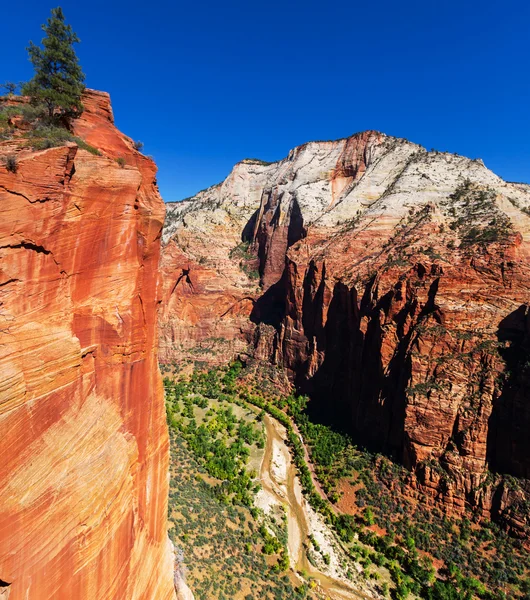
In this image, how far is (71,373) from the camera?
9719mm

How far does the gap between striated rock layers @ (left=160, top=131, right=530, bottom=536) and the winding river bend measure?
988 centimetres

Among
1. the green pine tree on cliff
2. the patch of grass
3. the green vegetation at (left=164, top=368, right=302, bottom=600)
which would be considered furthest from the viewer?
the green vegetation at (left=164, top=368, right=302, bottom=600)

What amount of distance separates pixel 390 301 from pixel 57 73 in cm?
4093

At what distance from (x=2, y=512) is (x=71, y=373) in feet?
11.3

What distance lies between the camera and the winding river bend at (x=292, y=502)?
28.8m

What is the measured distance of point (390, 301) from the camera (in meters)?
44.5

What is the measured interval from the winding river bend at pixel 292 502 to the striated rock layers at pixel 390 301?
9.88 metres

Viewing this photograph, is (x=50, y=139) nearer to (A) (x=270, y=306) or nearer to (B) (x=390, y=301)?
(B) (x=390, y=301)

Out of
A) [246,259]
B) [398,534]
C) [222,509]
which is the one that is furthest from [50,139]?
[246,259]

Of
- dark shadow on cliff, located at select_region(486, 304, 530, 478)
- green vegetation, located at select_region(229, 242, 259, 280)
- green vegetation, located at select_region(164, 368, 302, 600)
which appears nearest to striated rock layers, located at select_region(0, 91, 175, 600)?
green vegetation, located at select_region(164, 368, 302, 600)

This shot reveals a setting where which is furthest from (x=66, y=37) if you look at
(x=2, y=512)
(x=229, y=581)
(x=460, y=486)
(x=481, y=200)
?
(x=481, y=200)

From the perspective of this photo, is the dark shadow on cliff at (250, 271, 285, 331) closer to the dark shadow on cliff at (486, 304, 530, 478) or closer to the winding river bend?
the winding river bend

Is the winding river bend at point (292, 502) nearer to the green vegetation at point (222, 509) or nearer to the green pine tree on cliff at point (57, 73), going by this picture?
the green vegetation at point (222, 509)

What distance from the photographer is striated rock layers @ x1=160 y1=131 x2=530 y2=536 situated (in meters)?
34.1
